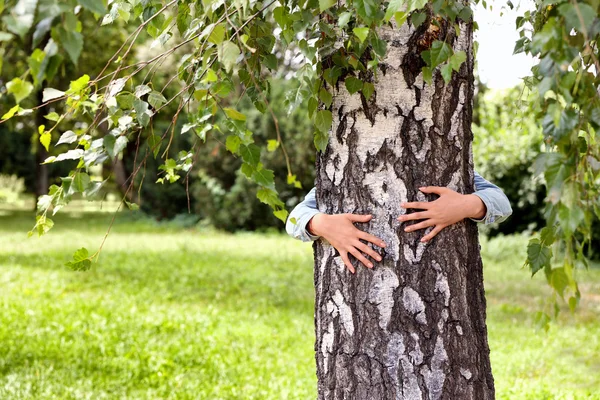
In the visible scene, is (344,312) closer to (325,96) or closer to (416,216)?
(416,216)

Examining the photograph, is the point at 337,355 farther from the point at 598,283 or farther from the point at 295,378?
the point at 598,283

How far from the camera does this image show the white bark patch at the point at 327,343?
2.25m

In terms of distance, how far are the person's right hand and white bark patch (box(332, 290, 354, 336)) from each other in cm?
11

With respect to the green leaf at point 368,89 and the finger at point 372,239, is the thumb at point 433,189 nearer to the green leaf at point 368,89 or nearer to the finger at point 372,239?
the finger at point 372,239

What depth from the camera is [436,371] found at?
84.0 inches

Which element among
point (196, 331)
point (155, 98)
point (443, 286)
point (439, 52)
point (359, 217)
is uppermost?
point (439, 52)

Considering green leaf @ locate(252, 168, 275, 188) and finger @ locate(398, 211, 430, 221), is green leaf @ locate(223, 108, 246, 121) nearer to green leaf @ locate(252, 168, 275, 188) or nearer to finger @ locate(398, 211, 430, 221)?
green leaf @ locate(252, 168, 275, 188)

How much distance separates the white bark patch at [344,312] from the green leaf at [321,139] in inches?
21.0

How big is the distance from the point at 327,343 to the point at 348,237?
40 cm

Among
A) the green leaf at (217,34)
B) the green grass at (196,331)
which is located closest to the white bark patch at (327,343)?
the green grass at (196,331)

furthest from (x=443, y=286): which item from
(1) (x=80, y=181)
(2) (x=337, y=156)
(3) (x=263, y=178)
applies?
(1) (x=80, y=181)

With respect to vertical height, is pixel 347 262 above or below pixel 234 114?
below

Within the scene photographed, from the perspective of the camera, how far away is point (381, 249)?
215 centimetres

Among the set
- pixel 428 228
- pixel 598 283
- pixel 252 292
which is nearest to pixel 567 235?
pixel 428 228
